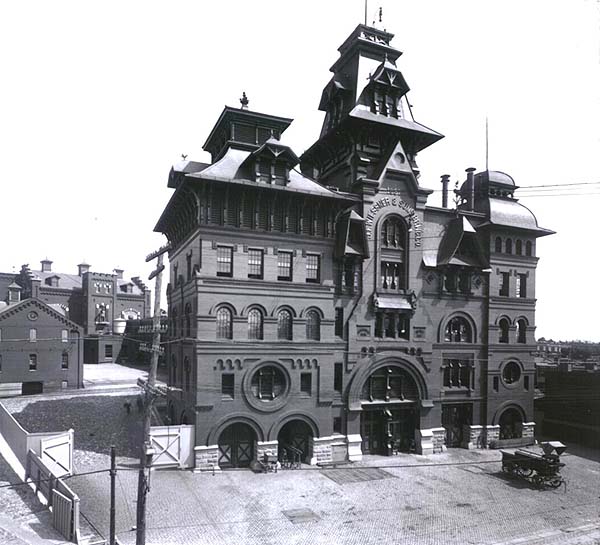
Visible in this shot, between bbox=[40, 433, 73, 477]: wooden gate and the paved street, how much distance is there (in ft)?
3.72

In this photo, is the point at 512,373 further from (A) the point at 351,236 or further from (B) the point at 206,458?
(B) the point at 206,458

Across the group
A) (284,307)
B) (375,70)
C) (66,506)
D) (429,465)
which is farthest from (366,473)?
(375,70)

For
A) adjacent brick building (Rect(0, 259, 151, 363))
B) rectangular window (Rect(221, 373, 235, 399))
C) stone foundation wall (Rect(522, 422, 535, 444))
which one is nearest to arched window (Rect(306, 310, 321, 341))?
rectangular window (Rect(221, 373, 235, 399))

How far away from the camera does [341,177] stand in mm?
34844

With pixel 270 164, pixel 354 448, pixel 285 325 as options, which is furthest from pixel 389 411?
pixel 270 164

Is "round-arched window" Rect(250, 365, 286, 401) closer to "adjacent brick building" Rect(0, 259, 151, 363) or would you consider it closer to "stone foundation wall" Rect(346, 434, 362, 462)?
"stone foundation wall" Rect(346, 434, 362, 462)

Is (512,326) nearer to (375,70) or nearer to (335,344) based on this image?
(335,344)

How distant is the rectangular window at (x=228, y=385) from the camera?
90.0 feet

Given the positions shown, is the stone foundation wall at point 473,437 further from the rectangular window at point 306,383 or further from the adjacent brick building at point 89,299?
the adjacent brick building at point 89,299

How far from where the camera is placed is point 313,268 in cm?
3047

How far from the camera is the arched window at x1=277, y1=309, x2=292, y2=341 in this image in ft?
96.1

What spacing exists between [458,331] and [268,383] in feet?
51.2

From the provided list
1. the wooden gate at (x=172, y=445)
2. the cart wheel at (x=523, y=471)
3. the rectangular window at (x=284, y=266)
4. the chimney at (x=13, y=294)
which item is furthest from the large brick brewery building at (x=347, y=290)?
the chimney at (x=13, y=294)

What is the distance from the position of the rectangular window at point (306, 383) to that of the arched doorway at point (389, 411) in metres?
4.13
